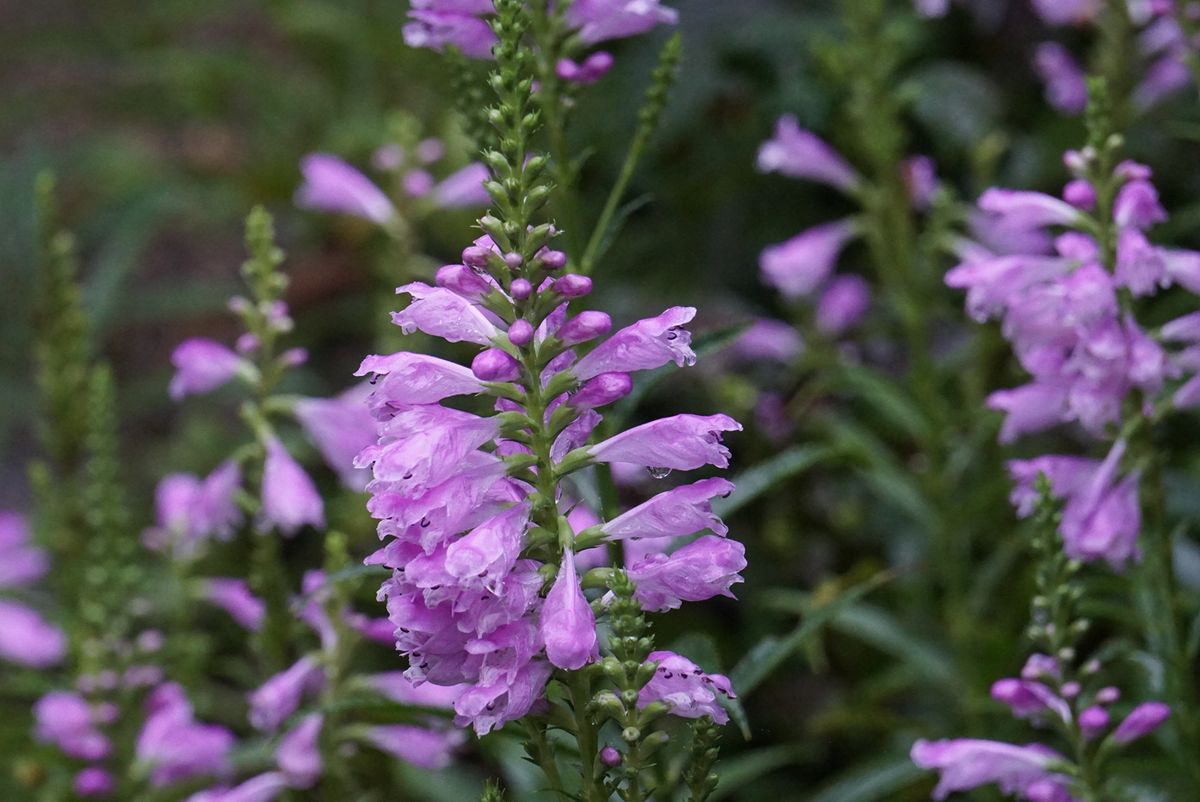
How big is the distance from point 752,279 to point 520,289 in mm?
2844

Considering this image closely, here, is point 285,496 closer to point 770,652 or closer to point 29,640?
point 770,652

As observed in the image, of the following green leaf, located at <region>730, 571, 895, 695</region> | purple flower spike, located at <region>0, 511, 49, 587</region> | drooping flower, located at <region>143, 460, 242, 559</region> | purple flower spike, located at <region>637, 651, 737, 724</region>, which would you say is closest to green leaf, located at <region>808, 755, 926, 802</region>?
green leaf, located at <region>730, 571, 895, 695</region>

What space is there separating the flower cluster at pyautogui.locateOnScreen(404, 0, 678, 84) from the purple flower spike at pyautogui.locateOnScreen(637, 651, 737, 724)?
90 centimetres

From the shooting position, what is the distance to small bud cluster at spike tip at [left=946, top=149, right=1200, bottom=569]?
1695mm

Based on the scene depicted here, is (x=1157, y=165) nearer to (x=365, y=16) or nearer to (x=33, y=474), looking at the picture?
(x=33, y=474)

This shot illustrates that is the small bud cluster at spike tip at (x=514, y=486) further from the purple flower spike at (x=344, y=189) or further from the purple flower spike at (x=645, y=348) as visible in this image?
the purple flower spike at (x=344, y=189)

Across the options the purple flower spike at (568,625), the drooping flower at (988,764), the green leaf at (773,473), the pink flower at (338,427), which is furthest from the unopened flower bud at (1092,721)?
the pink flower at (338,427)

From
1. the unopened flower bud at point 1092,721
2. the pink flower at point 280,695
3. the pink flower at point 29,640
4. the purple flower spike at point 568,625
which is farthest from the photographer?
the pink flower at point 29,640

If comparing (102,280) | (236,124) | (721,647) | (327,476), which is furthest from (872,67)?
(236,124)

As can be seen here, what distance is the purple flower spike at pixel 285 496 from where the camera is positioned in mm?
1946

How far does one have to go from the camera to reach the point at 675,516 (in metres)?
1.24

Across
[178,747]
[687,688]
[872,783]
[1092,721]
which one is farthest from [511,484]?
[178,747]

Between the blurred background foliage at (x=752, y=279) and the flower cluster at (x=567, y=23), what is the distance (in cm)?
16

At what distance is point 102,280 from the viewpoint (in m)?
4.05
